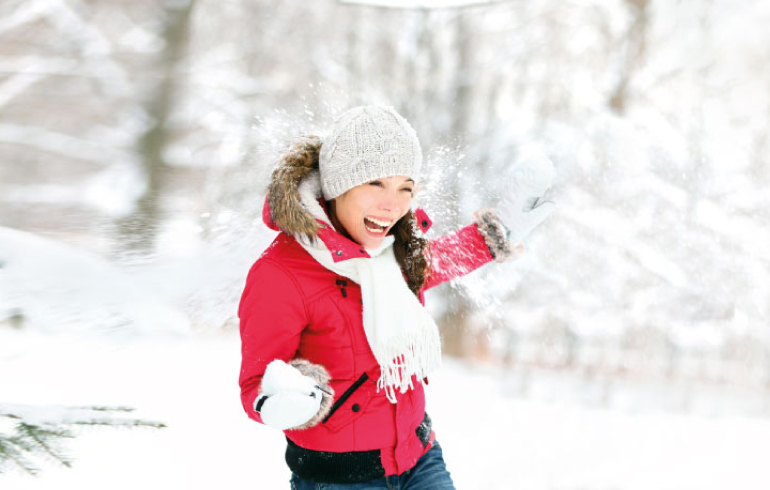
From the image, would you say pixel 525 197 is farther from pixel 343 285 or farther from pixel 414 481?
pixel 414 481

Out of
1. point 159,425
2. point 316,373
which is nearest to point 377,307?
point 316,373

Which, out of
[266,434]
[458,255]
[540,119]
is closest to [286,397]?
[458,255]

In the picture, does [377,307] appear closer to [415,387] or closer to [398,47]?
[415,387]

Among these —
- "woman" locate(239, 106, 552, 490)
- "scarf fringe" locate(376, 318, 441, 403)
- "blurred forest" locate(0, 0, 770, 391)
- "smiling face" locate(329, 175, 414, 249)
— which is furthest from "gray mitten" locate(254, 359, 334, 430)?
"blurred forest" locate(0, 0, 770, 391)

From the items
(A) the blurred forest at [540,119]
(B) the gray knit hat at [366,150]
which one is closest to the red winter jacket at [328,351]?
(B) the gray knit hat at [366,150]

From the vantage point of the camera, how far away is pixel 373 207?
41.4 inches

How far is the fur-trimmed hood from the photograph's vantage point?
987mm

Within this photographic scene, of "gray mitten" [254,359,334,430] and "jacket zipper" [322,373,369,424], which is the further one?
"jacket zipper" [322,373,369,424]

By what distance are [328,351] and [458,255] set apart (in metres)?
0.39

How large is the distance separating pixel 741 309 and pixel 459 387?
5.34 feet

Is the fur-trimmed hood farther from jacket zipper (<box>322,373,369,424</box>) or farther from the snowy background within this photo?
the snowy background

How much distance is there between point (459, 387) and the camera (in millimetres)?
3375

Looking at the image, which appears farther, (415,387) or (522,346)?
(522,346)

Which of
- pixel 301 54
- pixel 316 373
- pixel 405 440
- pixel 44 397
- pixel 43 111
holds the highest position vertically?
pixel 301 54
